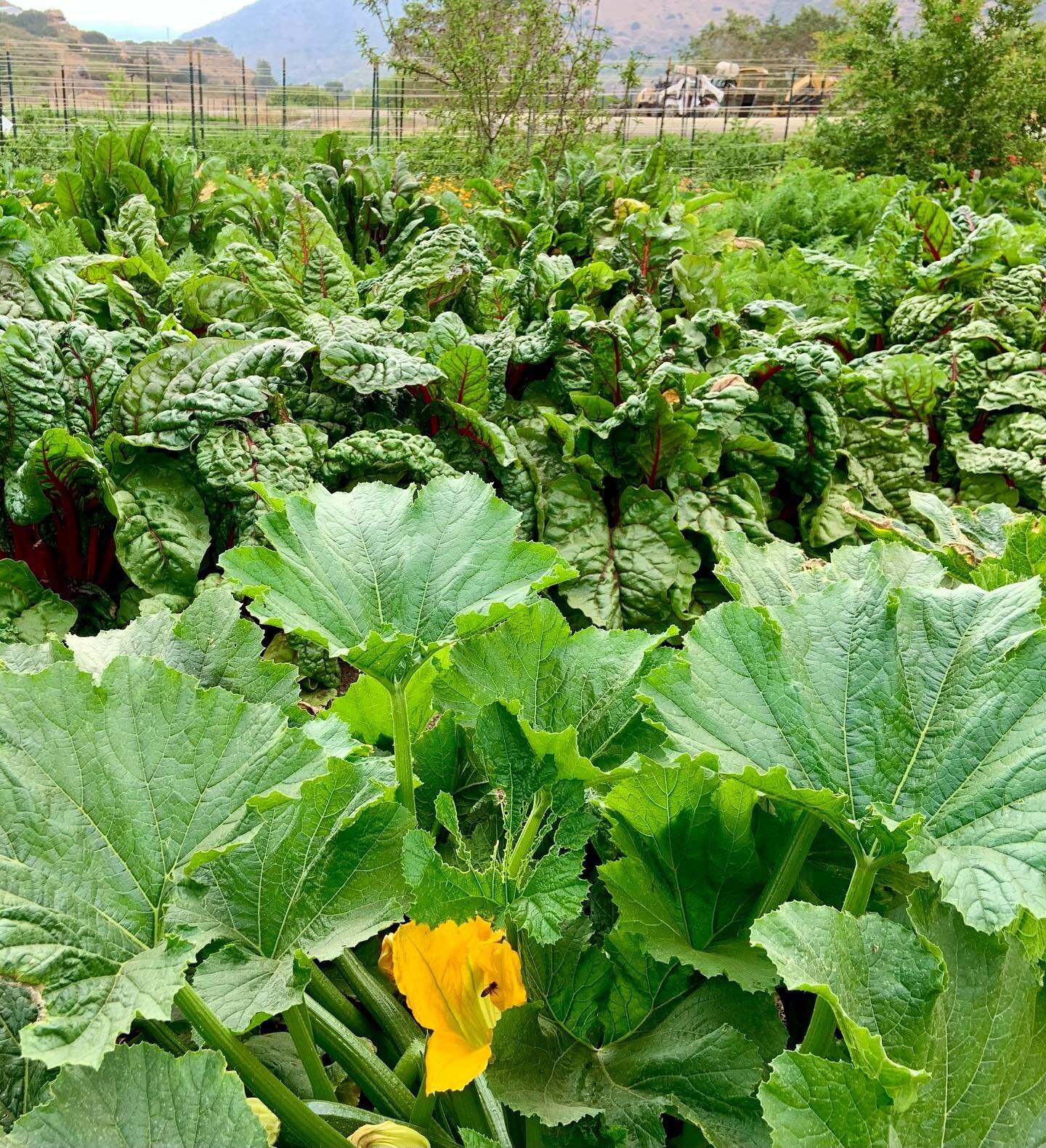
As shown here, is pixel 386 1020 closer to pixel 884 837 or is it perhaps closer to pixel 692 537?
pixel 884 837

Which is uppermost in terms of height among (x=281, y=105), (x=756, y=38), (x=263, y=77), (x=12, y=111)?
(x=756, y=38)

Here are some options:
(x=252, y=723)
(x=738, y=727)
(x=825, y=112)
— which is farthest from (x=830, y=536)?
(x=825, y=112)

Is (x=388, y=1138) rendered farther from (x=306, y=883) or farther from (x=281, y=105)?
(x=281, y=105)

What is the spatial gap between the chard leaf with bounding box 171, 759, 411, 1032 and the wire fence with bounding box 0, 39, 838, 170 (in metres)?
8.84

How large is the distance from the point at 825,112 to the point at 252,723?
1562 centimetres

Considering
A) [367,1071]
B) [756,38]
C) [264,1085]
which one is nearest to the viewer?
[264,1085]

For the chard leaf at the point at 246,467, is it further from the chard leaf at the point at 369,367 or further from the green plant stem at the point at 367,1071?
the green plant stem at the point at 367,1071

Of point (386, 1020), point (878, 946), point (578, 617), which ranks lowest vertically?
point (578, 617)

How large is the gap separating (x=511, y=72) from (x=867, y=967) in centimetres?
973

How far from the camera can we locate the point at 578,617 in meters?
2.72

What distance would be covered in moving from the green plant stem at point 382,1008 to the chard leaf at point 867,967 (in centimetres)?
37

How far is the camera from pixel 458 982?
2.64 feet

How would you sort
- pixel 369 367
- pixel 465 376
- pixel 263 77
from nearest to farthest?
pixel 369 367 → pixel 465 376 → pixel 263 77

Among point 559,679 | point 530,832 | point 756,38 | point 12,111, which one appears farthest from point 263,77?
point 756,38
